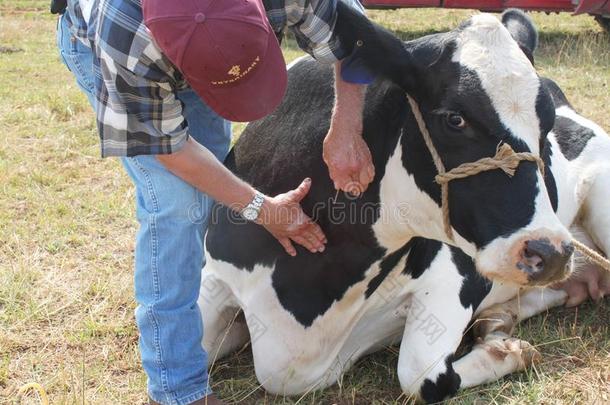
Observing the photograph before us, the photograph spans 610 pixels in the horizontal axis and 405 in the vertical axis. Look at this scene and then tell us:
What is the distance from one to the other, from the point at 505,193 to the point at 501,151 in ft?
0.42

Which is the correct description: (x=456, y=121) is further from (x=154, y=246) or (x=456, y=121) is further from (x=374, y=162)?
(x=154, y=246)

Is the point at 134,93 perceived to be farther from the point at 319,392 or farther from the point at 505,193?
the point at 319,392

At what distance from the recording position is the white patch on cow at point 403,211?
2688 millimetres

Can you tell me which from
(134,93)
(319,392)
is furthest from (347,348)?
(134,93)

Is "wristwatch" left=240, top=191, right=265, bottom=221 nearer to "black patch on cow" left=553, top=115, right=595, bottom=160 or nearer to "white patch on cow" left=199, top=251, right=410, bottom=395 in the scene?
"white patch on cow" left=199, top=251, right=410, bottom=395

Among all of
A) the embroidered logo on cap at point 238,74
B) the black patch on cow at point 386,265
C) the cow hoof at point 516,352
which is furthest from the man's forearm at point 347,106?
the cow hoof at point 516,352

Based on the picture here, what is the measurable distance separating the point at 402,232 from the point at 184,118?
0.87 meters

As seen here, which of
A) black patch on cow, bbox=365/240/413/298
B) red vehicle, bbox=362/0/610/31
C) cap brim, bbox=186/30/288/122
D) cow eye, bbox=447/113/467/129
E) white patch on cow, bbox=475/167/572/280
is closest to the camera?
cap brim, bbox=186/30/288/122

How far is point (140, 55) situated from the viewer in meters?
2.29

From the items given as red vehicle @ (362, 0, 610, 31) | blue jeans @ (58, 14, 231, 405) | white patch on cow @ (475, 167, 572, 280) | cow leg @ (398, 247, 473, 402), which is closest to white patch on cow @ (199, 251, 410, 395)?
cow leg @ (398, 247, 473, 402)

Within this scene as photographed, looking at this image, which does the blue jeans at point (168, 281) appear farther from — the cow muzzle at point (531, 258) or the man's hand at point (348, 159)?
the cow muzzle at point (531, 258)

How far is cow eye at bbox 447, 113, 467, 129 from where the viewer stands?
8.09ft

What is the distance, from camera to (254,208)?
107 inches

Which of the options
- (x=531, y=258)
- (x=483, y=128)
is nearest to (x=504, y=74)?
(x=483, y=128)
